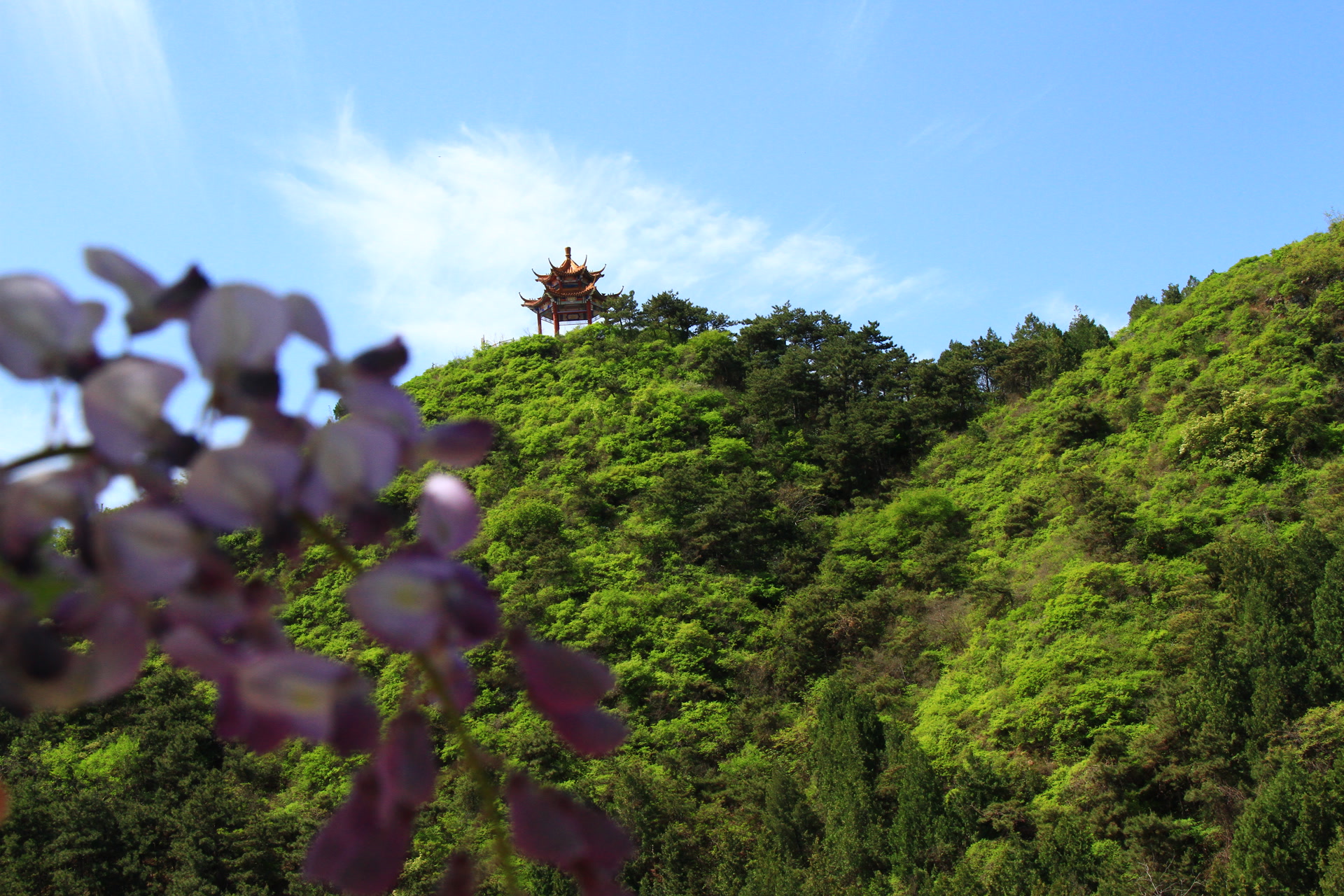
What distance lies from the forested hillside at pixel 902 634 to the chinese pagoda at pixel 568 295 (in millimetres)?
2721

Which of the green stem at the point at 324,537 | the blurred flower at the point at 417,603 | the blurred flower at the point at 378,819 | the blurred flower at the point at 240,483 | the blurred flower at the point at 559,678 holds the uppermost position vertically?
the blurred flower at the point at 240,483

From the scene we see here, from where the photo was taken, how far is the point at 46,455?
1.09 feet

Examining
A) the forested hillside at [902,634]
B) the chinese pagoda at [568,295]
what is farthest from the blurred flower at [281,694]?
the chinese pagoda at [568,295]

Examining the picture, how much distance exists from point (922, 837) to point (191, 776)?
26.0 ft

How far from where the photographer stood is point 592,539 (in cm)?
1309

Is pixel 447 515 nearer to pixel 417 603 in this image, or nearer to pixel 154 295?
pixel 417 603

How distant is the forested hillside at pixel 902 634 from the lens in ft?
23.3

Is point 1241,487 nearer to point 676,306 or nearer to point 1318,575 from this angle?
point 1318,575

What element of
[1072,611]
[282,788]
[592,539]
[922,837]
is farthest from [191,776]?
[1072,611]

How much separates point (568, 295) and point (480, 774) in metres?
18.9

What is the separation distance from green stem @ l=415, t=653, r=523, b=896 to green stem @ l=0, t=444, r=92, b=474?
0.46 feet

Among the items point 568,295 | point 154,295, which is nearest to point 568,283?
point 568,295

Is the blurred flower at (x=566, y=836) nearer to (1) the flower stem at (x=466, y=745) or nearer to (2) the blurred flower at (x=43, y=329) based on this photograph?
(1) the flower stem at (x=466, y=745)

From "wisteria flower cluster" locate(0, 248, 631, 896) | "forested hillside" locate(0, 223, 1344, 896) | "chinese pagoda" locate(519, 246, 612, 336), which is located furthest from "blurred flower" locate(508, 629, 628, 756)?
"chinese pagoda" locate(519, 246, 612, 336)
